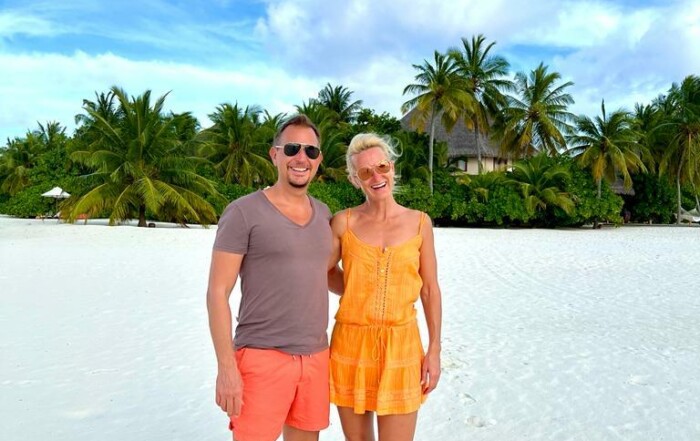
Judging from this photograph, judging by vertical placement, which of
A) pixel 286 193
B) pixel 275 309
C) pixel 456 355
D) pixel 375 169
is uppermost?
pixel 375 169

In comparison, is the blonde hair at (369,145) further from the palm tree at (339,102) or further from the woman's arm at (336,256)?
the palm tree at (339,102)

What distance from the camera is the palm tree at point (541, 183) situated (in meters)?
27.7

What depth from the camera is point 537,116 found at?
31.6 meters

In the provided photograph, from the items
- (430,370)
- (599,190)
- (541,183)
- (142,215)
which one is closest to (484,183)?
(541,183)

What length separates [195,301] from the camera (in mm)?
8375

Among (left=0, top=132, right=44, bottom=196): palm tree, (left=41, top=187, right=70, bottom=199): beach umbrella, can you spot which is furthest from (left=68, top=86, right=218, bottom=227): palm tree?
(left=0, top=132, right=44, bottom=196): palm tree

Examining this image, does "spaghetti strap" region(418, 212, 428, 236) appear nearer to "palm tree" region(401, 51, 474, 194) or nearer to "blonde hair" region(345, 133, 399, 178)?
"blonde hair" region(345, 133, 399, 178)

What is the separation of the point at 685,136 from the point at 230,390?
3559 cm

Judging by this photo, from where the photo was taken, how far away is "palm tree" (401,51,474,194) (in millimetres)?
28203

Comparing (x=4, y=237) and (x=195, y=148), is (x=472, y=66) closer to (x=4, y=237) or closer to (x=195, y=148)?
(x=195, y=148)

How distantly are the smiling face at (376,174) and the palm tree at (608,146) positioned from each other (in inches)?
1123

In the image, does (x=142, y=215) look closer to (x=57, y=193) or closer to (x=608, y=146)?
(x=57, y=193)

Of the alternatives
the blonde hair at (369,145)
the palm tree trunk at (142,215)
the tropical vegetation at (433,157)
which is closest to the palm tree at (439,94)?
the tropical vegetation at (433,157)

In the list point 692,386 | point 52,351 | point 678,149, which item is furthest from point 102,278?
point 678,149
